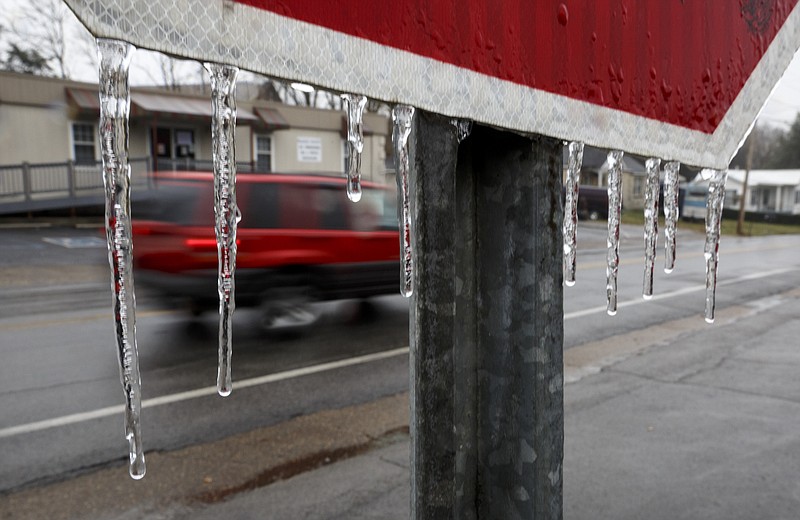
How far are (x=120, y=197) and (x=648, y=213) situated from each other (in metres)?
1.10

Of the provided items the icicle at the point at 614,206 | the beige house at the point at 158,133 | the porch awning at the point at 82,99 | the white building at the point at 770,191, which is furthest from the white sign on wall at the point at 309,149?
the white building at the point at 770,191

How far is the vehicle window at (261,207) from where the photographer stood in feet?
24.6

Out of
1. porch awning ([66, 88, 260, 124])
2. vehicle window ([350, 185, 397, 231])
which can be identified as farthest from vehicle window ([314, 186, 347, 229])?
porch awning ([66, 88, 260, 124])

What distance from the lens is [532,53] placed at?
2.77 ft

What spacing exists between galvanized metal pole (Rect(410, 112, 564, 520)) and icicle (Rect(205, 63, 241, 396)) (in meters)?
0.29

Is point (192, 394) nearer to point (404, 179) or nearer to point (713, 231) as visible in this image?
point (713, 231)

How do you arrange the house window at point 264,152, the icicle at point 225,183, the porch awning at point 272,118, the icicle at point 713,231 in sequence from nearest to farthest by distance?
1. the icicle at point 225,183
2. the icicle at point 713,231
3. the porch awning at point 272,118
4. the house window at point 264,152

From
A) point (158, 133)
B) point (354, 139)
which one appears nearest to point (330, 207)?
point (354, 139)

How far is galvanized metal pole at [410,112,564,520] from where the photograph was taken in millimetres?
989

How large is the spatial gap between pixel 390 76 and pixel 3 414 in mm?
5142

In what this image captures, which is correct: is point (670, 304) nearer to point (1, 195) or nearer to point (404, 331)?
point (404, 331)

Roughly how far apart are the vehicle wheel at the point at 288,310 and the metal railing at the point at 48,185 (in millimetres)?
14218

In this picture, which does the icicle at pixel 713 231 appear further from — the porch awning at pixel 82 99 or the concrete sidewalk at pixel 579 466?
the porch awning at pixel 82 99

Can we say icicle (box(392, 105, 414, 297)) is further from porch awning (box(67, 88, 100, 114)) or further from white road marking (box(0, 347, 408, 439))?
porch awning (box(67, 88, 100, 114))
